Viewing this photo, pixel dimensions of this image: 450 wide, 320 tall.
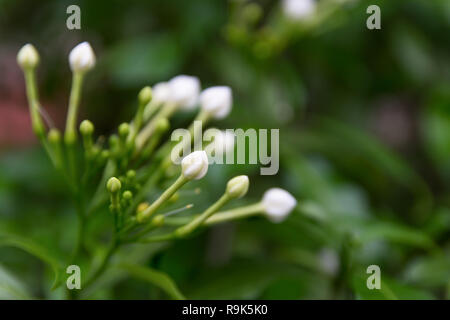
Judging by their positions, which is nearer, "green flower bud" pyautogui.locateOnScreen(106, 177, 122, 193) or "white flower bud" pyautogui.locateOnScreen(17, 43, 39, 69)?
"green flower bud" pyautogui.locateOnScreen(106, 177, 122, 193)

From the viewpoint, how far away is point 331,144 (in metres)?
1.24

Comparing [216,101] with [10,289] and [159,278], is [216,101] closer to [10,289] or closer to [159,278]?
[159,278]

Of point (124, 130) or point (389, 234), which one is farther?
point (389, 234)

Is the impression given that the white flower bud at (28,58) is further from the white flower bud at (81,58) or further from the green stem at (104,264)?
the green stem at (104,264)

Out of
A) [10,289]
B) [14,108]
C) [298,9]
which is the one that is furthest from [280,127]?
[14,108]

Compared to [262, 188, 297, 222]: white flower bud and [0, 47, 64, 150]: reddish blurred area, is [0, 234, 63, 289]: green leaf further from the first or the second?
[0, 47, 64, 150]: reddish blurred area

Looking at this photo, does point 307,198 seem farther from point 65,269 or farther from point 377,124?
point 377,124

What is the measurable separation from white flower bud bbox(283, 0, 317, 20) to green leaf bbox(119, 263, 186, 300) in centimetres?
62

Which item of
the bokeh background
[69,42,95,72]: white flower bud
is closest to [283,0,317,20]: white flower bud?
the bokeh background

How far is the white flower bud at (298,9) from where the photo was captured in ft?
3.66

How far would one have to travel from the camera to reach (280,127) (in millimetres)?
1223

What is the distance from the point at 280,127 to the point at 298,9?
246 millimetres

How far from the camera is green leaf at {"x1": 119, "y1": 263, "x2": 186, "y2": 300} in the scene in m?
0.67

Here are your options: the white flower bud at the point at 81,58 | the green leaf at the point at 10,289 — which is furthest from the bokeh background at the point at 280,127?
the white flower bud at the point at 81,58
